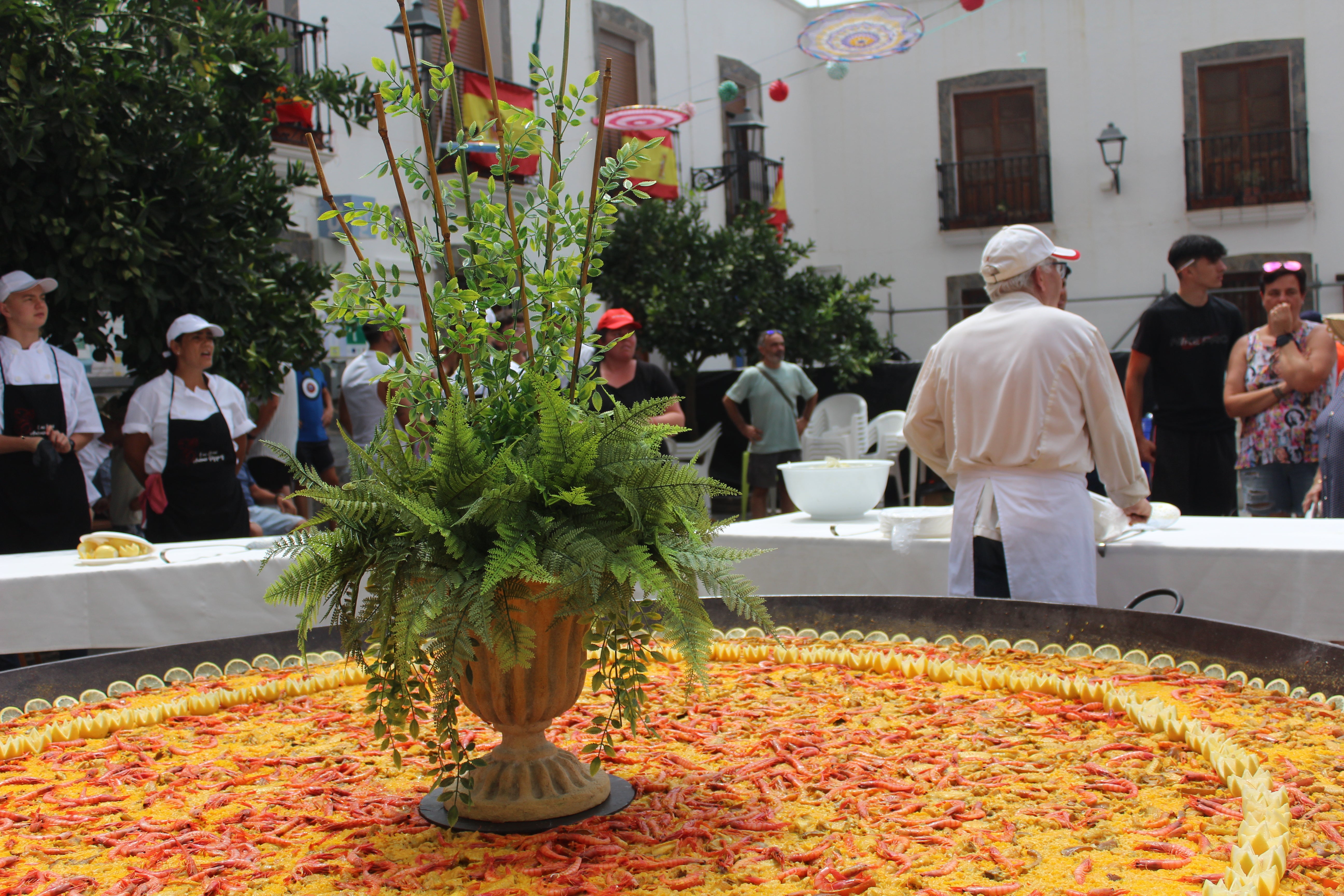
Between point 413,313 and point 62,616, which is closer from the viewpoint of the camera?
point 62,616

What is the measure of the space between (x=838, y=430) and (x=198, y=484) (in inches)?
248

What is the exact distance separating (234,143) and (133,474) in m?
1.60

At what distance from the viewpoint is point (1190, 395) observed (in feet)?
13.1

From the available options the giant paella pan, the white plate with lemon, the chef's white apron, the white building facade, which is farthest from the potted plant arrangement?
the white building facade

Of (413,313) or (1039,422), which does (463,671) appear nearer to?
(1039,422)

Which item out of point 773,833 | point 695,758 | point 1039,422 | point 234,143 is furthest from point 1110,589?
point 234,143

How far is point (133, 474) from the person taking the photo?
4.65m

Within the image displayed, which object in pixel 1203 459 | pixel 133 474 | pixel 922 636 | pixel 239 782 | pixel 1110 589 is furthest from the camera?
pixel 133 474

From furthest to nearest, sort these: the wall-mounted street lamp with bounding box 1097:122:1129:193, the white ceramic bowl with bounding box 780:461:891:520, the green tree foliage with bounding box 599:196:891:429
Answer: the wall-mounted street lamp with bounding box 1097:122:1129:193
the green tree foliage with bounding box 599:196:891:429
the white ceramic bowl with bounding box 780:461:891:520

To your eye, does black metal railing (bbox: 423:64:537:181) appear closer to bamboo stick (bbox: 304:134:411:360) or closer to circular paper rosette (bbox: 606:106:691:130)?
circular paper rosette (bbox: 606:106:691:130)

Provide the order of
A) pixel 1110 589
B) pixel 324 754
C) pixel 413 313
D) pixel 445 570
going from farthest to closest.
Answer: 1. pixel 413 313
2. pixel 1110 589
3. pixel 324 754
4. pixel 445 570

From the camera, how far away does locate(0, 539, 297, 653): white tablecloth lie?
2.78 meters

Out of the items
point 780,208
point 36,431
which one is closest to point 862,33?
point 780,208

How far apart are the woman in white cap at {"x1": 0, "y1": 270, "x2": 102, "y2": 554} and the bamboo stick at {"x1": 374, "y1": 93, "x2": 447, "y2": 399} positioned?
8.85ft
